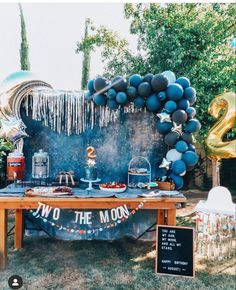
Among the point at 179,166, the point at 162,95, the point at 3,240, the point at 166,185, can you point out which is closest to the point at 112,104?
the point at 162,95

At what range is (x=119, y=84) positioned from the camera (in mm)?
4652

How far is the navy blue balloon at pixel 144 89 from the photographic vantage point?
464 centimetres

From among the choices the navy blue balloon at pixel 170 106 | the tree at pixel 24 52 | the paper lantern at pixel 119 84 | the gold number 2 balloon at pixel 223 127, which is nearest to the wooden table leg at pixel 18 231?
the paper lantern at pixel 119 84

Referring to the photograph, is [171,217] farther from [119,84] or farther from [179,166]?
[119,84]

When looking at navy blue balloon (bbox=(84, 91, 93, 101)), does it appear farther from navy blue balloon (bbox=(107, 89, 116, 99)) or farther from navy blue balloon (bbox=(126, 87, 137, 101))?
navy blue balloon (bbox=(126, 87, 137, 101))

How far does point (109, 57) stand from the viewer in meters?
8.38

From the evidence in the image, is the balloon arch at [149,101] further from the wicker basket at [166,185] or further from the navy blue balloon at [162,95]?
the wicker basket at [166,185]

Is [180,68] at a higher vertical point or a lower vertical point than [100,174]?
higher

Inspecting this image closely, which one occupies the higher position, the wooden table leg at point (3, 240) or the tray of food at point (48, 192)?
the tray of food at point (48, 192)

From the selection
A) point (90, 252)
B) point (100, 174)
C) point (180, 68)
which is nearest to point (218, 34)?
point (180, 68)

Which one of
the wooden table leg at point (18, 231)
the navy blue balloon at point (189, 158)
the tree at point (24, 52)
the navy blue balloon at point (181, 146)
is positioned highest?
the tree at point (24, 52)

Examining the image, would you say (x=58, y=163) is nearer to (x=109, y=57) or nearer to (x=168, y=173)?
(x=168, y=173)

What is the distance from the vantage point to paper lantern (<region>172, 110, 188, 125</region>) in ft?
15.1

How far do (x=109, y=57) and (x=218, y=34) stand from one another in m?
2.90
